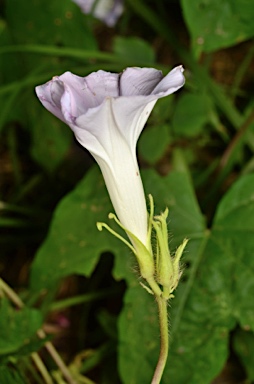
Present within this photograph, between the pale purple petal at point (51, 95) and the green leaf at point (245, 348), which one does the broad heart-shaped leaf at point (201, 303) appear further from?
the pale purple petal at point (51, 95)

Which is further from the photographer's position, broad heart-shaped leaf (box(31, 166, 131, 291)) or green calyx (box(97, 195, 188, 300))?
broad heart-shaped leaf (box(31, 166, 131, 291))

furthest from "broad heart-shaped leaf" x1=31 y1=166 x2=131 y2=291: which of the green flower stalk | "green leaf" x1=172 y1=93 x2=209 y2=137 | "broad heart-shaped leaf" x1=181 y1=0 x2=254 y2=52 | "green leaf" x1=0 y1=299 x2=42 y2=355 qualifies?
the green flower stalk

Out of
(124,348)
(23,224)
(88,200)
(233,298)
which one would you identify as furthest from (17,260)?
(233,298)

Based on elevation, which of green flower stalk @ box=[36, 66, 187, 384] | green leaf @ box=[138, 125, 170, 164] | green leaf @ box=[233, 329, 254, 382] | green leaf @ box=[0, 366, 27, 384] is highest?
green flower stalk @ box=[36, 66, 187, 384]

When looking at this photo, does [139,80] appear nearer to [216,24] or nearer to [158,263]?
[158,263]

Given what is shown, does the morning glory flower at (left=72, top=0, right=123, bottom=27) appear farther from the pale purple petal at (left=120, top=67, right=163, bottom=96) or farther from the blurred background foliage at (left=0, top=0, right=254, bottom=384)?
the pale purple petal at (left=120, top=67, right=163, bottom=96)

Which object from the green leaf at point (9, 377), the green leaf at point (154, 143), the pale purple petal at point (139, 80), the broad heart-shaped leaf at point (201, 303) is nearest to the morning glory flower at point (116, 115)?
the pale purple petal at point (139, 80)
